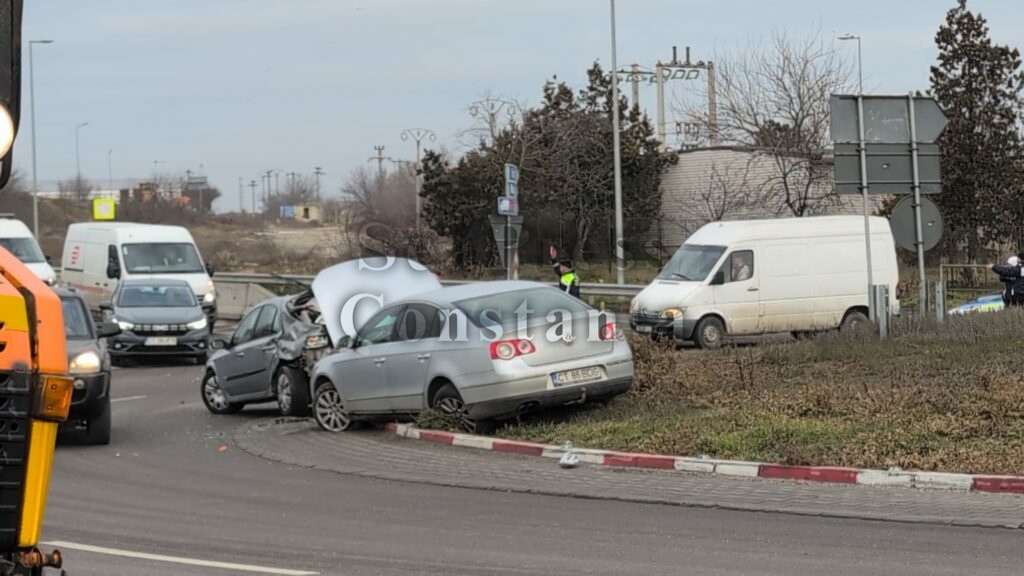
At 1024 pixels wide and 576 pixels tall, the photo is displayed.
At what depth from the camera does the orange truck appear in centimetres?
402

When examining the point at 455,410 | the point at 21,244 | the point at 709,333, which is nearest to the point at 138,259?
the point at 21,244

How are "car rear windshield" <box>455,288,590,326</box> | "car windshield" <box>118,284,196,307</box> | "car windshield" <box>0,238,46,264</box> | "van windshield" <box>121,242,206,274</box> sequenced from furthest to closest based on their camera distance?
"van windshield" <box>121,242,206,274</box>
"car windshield" <box>0,238,46,264</box>
"car windshield" <box>118,284,196,307</box>
"car rear windshield" <box>455,288,590,326</box>

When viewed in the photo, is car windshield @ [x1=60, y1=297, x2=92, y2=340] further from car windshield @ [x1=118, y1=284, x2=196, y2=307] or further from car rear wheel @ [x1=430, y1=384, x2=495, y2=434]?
car windshield @ [x1=118, y1=284, x2=196, y2=307]

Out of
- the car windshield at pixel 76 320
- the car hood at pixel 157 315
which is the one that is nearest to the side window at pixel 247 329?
the car windshield at pixel 76 320

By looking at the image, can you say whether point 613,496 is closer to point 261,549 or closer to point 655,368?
point 261,549

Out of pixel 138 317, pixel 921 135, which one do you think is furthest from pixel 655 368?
pixel 138 317

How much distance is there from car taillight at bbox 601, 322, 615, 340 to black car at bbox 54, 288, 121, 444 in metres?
5.33

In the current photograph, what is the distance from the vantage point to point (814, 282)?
23422 mm

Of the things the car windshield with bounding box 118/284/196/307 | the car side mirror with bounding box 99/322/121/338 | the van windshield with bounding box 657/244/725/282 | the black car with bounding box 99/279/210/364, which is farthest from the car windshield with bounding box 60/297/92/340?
the van windshield with bounding box 657/244/725/282

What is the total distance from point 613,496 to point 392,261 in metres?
6.86

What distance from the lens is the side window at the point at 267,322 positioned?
16.4 metres

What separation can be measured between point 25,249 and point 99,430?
58.4 ft

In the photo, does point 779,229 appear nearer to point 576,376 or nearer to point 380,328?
point 380,328

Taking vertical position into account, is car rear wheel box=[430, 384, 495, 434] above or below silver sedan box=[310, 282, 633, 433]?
below
